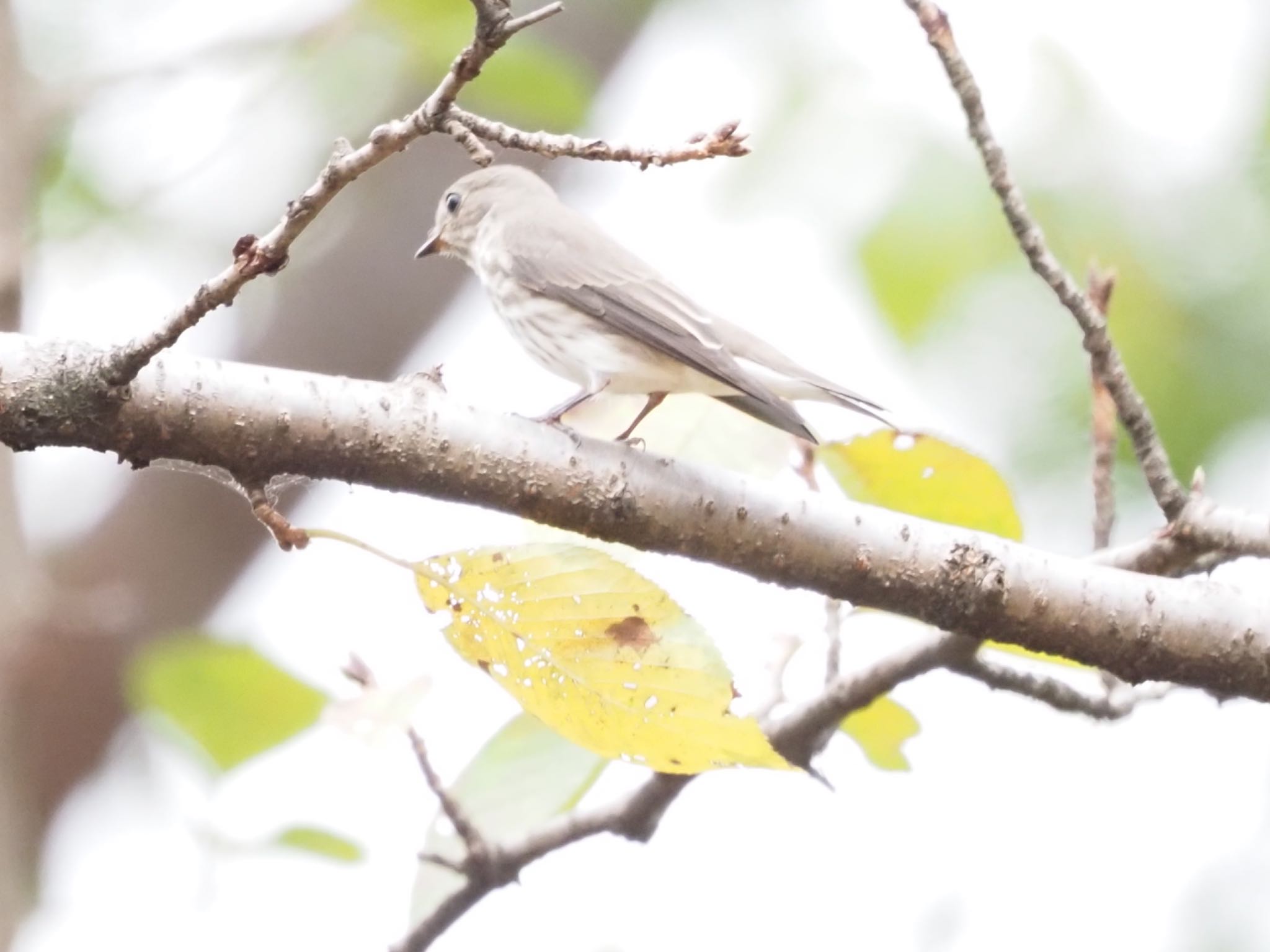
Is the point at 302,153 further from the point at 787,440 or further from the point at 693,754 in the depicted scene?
the point at 693,754

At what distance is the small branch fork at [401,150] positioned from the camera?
1.27m

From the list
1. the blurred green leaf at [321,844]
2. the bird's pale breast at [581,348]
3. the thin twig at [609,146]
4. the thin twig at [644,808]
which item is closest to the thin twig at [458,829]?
the thin twig at [644,808]

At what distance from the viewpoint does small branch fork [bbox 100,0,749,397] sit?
1.27 meters

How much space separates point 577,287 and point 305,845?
1017 mm

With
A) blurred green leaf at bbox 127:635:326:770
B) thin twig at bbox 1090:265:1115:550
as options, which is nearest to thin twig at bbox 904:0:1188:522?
thin twig at bbox 1090:265:1115:550

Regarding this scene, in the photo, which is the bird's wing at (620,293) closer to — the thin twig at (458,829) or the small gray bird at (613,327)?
the small gray bird at (613,327)

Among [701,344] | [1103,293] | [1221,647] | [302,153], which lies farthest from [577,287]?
[302,153]

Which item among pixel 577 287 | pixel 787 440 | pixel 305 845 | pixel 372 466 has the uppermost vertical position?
pixel 577 287

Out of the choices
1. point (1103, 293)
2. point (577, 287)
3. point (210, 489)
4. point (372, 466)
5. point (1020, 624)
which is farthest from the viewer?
point (210, 489)

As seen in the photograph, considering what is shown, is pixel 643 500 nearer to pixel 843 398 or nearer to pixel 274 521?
pixel 274 521

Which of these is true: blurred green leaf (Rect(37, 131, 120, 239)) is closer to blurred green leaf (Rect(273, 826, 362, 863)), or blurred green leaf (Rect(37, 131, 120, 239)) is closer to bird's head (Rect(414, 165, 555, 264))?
bird's head (Rect(414, 165, 555, 264))

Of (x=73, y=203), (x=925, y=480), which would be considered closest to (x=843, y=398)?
(x=925, y=480)

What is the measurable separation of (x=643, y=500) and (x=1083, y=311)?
0.57 metres

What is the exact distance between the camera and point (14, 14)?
2693 mm
